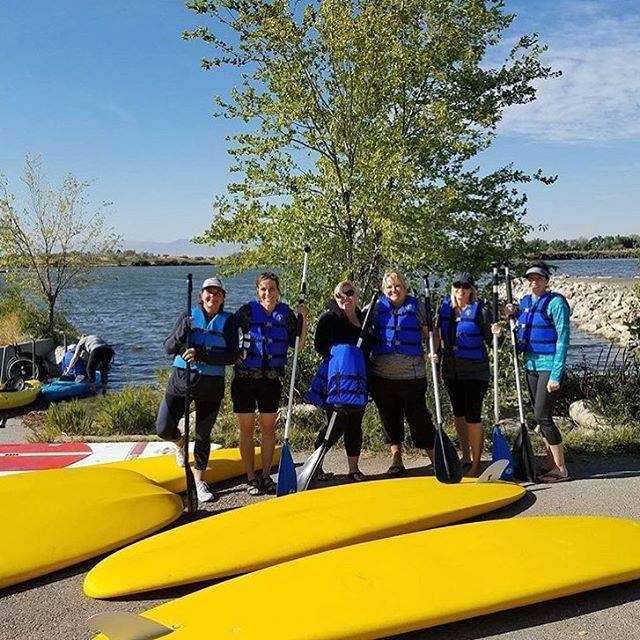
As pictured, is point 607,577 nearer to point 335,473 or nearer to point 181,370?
point 335,473

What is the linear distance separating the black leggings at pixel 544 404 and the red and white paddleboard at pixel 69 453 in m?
3.29

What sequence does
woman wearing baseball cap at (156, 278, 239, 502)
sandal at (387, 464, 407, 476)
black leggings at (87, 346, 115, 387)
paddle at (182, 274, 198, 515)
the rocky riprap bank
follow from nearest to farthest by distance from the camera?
paddle at (182, 274, 198, 515) → woman wearing baseball cap at (156, 278, 239, 502) → sandal at (387, 464, 407, 476) → black leggings at (87, 346, 115, 387) → the rocky riprap bank

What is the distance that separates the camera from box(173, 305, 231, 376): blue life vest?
5.21 metres

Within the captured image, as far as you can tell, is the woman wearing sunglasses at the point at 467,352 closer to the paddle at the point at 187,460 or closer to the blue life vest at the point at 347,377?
the blue life vest at the point at 347,377

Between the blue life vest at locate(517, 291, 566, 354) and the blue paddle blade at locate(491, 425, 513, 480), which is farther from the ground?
the blue life vest at locate(517, 291, 566, 354)

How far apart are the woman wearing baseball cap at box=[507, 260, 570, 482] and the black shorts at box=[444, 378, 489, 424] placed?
1.47ft

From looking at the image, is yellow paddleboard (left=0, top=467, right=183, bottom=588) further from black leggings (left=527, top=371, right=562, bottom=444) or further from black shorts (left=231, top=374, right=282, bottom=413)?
black leggings (left=527, top=371, right=562, bottom=444)

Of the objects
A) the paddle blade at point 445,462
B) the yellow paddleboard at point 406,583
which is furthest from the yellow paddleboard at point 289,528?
the yellow paddleboard at point 406,583

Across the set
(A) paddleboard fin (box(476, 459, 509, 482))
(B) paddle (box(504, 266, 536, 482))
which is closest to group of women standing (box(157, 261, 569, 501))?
(B) paddle (box(504, 266, 536, 482))

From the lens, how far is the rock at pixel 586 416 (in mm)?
7552

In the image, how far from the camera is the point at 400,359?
5.55 metres

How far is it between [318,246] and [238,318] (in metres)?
3.14

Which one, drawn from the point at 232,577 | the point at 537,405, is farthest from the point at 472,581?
the point at 537,405

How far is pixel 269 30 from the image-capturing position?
25.7 feet
